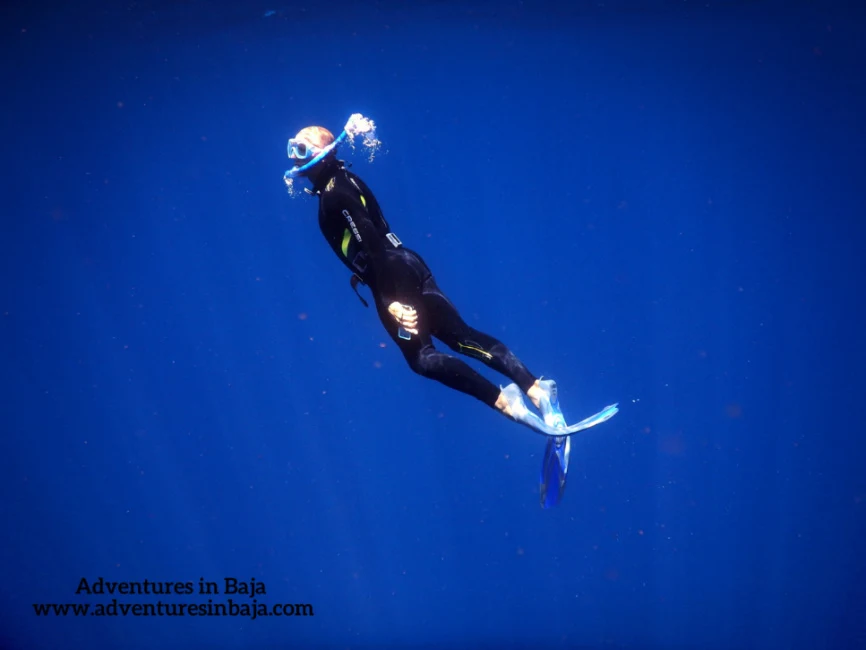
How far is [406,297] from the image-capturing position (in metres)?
4.79

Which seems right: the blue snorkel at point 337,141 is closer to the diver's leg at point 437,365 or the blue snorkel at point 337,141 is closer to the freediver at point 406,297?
the freediver at point 406,297

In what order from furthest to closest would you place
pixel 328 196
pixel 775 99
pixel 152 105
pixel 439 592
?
1. pixel 439 592
2. pixel 152 105
3. pixel 775 99
4. pixel 328 196

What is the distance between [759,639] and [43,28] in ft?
40.1

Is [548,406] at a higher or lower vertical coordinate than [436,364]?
lower

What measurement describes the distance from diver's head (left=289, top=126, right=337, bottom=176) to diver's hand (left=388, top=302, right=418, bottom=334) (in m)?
1.32

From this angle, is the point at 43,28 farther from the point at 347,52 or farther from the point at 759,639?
the point at 759,639

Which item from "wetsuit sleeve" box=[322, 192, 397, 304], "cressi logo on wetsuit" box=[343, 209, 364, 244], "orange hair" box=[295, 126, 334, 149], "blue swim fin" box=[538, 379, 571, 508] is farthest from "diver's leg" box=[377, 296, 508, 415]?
"orange hair" box=[295, 126, 334, 149]

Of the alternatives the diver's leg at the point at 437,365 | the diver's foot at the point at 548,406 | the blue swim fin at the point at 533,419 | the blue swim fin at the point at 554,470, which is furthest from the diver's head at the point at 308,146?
the blue swim fin at the point at 554,470

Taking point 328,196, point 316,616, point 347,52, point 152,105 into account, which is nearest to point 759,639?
point 316,616

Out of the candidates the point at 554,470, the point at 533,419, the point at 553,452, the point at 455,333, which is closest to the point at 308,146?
the point at 455,333

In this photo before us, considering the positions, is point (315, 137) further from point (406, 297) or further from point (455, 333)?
point (455, 333)

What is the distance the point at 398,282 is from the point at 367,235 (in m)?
0.46

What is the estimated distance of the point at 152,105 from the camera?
273 inches

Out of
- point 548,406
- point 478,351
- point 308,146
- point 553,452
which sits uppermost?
point 308,146
